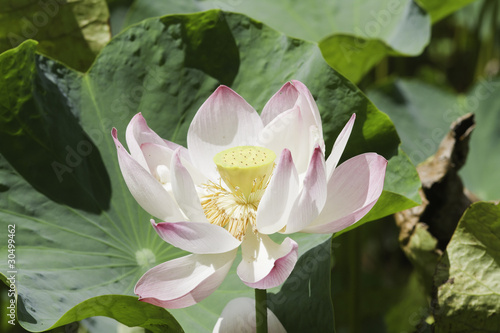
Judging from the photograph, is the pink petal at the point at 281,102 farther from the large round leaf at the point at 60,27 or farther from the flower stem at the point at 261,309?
the large round leaf at the point at 60,27

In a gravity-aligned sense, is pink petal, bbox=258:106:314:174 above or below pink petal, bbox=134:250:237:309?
above

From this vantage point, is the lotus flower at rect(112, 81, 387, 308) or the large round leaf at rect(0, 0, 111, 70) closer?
the lotus flower at rect(112, 81, 387, 308)

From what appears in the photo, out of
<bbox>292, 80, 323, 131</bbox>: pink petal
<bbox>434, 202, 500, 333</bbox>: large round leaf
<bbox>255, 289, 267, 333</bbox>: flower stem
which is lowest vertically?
<bbox>434, 202, 500, 333</bbox>: large round leaf

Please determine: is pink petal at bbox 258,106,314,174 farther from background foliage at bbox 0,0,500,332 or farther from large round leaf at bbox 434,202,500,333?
large round leaf at bbox 434,202,500,333

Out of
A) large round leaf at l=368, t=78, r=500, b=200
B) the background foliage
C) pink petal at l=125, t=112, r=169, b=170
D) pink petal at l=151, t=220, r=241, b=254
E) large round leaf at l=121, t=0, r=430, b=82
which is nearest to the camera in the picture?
pink petal at l=151, t=220, r=241, b=254

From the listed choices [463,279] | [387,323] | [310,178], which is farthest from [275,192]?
[387,323]

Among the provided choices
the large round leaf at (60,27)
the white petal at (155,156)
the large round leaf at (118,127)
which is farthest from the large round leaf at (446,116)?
the white petal at (155,156)

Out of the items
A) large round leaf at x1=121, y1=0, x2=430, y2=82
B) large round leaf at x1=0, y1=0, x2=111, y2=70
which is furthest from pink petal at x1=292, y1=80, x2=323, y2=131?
large round leaf at x1=0, y1=0, x2=111, y2=70

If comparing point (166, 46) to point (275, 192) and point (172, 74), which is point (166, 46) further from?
point (275, 192)
